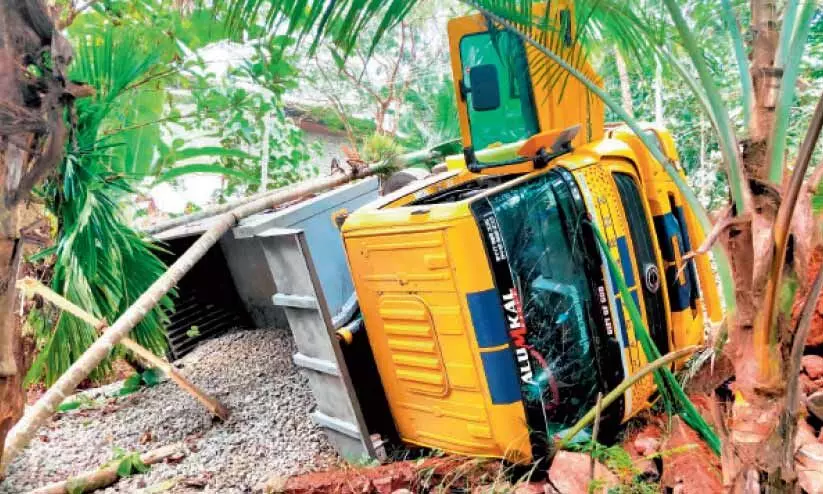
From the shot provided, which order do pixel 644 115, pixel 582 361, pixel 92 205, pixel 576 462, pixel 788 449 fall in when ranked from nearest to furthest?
pixel 788 449, pixel 576 462, pixel 582 361, pixel 92 205, pixel 644 115

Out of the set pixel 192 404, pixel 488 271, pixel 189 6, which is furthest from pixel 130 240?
pixel 488 271

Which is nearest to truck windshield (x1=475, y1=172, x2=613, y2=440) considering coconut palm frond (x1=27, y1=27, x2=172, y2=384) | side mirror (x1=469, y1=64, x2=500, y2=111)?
side mirror (x1=469, y1=64, x2=500, y2=111)

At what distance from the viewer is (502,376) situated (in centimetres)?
275

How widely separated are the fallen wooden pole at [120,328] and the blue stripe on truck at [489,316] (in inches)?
71.0

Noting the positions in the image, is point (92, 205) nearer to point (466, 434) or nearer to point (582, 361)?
point (466, 434)

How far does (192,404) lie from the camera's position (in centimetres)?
419

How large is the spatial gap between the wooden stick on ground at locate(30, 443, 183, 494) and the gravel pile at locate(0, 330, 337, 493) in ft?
0.23

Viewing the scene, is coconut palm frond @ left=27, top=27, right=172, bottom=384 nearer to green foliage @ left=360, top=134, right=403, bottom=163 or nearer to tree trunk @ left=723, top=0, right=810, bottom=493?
green foliage @ left=360, top=134, right=403, bottom=163

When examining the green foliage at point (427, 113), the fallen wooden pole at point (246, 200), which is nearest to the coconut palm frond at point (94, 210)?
the fallen wooden pole at point (246, 200)

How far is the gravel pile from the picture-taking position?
3.36 metres

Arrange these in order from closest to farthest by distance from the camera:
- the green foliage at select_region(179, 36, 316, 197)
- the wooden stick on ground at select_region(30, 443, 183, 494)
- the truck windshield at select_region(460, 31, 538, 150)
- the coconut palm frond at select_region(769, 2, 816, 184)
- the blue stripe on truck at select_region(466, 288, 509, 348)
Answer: the coconut palm frond at select_region(769, 2, 816, 184) < the blue stripe on truck at select_region(466, 288, 509, 348) < the wooden stick on ground at select_region(30, 443, 183, 494) < the truck windshield at select_region(460, 31, 538, 150) < the green foliage at select_region(179, 36, 316, 197)

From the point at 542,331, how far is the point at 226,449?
1986mm

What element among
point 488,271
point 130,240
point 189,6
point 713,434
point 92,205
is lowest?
point 713,434

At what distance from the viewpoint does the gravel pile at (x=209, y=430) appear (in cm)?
336
